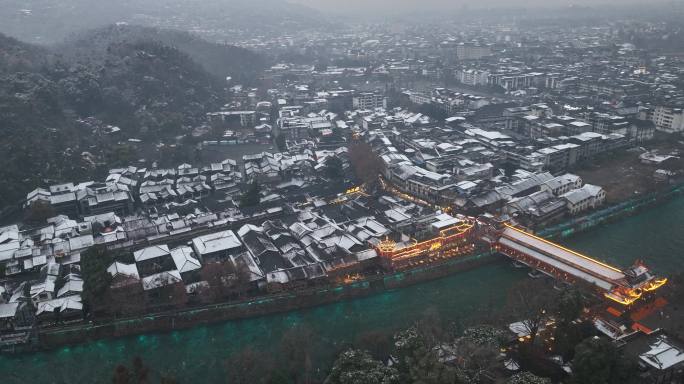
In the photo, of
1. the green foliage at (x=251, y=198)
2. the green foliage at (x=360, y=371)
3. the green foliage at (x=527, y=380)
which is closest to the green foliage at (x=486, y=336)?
the green foliage at (x=527, y=380)

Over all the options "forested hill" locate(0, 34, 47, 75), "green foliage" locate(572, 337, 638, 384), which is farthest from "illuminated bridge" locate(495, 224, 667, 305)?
"forested hill" locate(0, 34, 47, 75)

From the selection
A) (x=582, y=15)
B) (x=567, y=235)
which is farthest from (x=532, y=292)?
(x=582, y=15)

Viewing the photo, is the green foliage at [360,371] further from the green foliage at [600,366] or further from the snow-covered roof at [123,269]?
the snow-covered roof at [123,269]

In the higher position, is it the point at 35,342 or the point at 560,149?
the point at 560,149

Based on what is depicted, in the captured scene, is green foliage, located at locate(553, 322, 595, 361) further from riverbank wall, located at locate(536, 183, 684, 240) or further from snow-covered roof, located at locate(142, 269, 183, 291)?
snow-covered roof, located at locate(142, 269, 183, 291)

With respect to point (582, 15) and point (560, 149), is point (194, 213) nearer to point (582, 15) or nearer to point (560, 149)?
point (560, 149)
